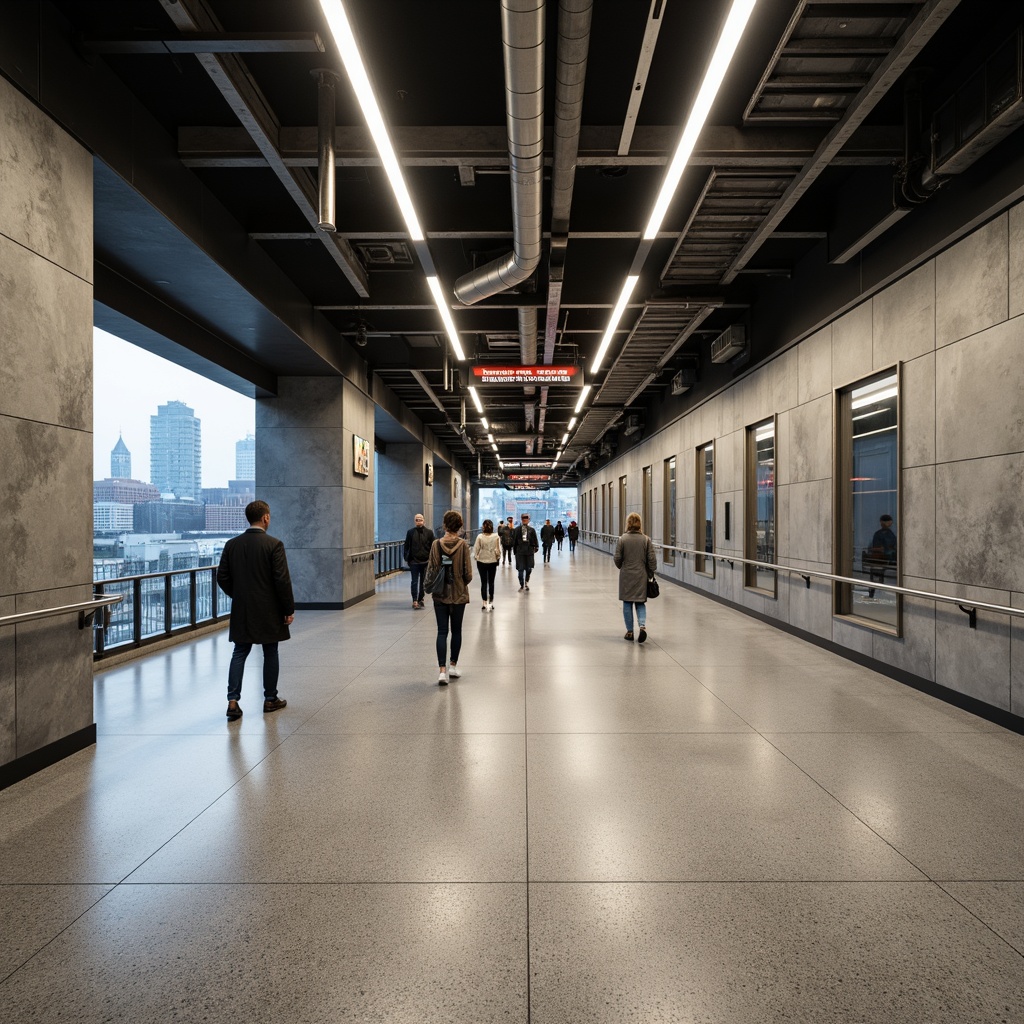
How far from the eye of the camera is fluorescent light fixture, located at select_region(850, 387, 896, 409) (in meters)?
7.07

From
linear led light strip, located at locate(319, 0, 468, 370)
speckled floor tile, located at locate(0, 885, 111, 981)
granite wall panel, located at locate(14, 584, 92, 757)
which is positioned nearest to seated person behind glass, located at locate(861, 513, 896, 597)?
linear led light strip, located at locate(319, 0, 468, 370)

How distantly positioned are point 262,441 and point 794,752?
34.5 feet

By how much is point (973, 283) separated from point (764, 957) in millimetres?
5499

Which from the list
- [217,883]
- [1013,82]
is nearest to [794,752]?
[217,883]

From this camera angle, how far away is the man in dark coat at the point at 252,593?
18.2 ft

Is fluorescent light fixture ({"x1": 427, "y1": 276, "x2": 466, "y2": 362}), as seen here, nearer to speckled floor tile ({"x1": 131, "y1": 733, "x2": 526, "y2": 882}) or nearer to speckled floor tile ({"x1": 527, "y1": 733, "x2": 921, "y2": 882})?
speckled floor tile ({"x1": 131, "y1": 733, "x2": 526, "y2": 882})

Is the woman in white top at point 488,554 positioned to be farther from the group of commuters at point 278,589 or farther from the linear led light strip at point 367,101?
the linear led light strip at point 367,101

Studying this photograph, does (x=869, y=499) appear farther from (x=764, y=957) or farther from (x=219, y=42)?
(x=219, y=42)

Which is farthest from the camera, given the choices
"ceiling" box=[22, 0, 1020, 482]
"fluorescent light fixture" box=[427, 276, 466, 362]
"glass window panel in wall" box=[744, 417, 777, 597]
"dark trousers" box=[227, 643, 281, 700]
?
"glass window panel in wall" box=[744, 417, 777, 597]

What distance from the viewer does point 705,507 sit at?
15.0 meters

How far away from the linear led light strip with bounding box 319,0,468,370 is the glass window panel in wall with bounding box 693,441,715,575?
924 cm

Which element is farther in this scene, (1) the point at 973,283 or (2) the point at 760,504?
(2) the point at 760,504

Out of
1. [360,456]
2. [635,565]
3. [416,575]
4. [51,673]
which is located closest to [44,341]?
[51,673]

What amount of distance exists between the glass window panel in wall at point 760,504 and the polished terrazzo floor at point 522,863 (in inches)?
197
